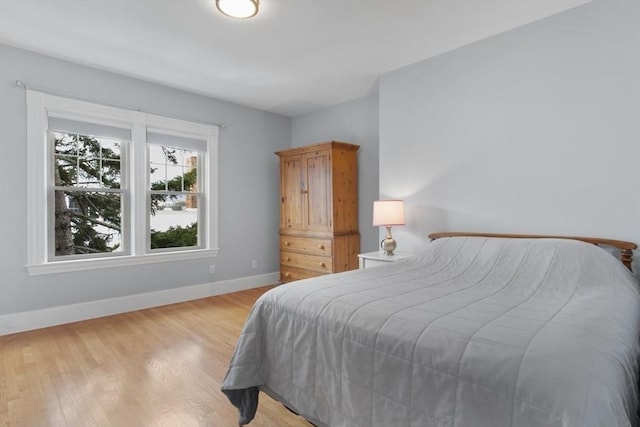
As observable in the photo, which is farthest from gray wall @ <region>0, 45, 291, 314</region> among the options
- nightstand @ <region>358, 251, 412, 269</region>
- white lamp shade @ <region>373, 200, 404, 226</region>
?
white lamp shade @ <region>373, 200, 404, 226</region>

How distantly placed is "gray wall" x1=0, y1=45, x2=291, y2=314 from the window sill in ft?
0.20

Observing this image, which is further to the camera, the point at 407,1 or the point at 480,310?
the point at 407,1

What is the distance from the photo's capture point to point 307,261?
4309 millimetres

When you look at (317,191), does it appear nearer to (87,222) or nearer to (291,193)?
(291,193)

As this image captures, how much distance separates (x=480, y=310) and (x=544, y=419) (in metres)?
0.54

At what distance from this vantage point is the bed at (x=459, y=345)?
0.89m

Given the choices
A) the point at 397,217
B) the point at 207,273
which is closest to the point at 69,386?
the point at 207,273

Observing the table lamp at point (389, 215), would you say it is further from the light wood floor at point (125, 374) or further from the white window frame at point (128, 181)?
the white window frame at point (128, 181)

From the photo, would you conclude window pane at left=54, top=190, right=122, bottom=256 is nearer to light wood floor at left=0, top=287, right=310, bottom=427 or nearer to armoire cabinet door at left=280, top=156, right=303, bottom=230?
light wood floor at left=0, top=287, right=310, bottom=427

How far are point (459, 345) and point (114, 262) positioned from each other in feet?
11.8

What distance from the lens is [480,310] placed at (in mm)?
1352

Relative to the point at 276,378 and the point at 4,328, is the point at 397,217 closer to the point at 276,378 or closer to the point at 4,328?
the point at 276,378

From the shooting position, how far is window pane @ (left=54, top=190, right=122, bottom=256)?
3.29 metres

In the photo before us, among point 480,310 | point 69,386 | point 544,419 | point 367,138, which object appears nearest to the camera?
point 544,419
